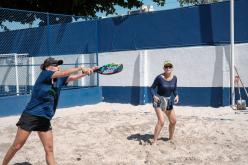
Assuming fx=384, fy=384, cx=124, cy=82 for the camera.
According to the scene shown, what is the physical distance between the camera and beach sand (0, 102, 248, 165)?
260 inches

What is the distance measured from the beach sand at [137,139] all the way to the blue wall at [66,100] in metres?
0.40

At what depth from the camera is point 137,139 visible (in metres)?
8.13

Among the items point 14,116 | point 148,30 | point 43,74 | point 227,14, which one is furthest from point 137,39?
point 43,74

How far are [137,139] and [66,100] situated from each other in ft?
21.3

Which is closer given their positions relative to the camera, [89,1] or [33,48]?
[33,48]

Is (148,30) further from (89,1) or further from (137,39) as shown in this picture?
(89,1)

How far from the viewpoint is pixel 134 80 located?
1470 cm

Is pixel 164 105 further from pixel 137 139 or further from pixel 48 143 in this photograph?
pixel 48 143

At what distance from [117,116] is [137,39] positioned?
4318mm

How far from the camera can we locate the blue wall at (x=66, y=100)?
12.3 metres

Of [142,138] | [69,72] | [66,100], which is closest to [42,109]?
[69,72]

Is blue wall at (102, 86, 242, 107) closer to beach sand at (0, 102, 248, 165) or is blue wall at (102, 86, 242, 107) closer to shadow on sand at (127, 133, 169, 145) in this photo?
beach sand at (0, 102, 248, 165)

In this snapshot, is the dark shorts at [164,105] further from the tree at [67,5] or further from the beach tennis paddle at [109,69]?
the tree at [67,5]

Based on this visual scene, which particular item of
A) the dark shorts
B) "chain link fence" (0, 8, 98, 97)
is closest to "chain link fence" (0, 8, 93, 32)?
"chain link fence" (0, 8, 98, 97)
